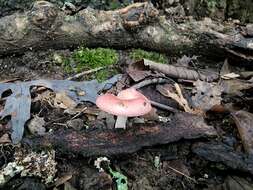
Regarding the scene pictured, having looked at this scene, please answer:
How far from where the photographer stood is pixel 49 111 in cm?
338

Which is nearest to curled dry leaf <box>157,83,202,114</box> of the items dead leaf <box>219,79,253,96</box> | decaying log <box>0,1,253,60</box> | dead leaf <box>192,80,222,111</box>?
dead leaf <box>192,80,222,111</box>

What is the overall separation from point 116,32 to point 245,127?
6.20 ft

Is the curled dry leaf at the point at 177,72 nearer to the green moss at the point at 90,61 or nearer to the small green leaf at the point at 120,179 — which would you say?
the green moss at the point at 90,61

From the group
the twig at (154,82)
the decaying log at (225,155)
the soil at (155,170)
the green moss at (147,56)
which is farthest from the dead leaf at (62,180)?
the green moss at (147,56)

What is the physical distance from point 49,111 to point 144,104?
1.00 meters

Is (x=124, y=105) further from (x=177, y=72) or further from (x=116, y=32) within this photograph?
(x=116, y=32)

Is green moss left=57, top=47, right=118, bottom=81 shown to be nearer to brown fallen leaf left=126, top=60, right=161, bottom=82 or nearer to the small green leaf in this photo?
brown fallen leaf left=126, top=60, right=161, bottom=82

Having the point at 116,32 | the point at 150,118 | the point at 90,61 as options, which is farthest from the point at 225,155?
the point at 116,32

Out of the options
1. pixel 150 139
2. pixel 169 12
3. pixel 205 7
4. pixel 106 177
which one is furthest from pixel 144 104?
pixel 205 7

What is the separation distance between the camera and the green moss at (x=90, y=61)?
4.06 metres

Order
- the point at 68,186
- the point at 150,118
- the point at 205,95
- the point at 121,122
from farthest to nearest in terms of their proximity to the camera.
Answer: the point at 205,95
the point at 150,118
the point at 121,122
the point at 68,186

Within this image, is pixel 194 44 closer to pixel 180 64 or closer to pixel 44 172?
pixel 180 64

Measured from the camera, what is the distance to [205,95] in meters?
3.62

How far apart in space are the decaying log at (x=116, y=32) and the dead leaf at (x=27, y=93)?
2.35 ft
